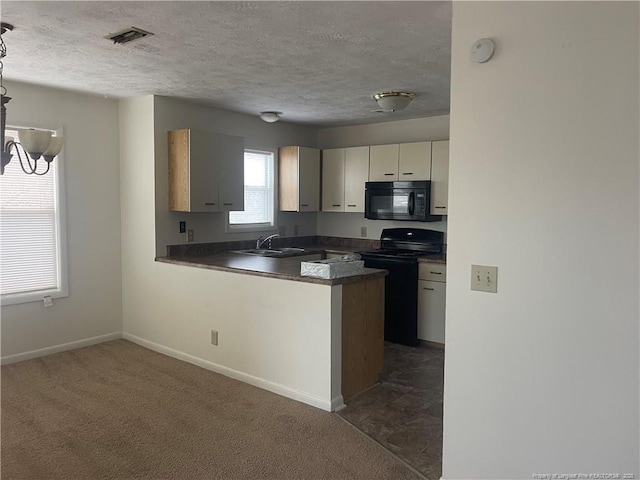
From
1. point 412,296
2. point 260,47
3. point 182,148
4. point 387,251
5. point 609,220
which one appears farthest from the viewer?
point 387,251

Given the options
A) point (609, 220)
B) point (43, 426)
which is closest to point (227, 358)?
point (43, 426)

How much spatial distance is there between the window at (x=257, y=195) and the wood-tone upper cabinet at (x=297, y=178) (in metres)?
0.13

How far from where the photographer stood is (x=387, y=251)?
534cm

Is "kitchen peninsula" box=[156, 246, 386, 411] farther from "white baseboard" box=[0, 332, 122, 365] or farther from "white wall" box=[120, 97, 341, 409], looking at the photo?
"white baseboard" box=[0, 332, 122, 365]

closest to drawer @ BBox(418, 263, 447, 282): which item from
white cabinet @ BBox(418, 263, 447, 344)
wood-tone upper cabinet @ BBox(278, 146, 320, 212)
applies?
white cabinet @ BBox(418, 263, 447, 344)

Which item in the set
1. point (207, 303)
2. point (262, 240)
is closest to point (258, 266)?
point (207, 303)

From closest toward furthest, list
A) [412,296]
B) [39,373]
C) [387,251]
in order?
[39,373], [412,296], [387,251]

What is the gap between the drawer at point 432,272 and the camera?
15.4 ft

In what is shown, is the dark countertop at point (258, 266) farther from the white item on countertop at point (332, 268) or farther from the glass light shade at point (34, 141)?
the glass light shade at point (34, 141)

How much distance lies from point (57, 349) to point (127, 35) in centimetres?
302

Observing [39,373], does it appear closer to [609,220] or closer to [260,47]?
[260,47]

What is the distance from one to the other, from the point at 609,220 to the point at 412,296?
3.07 m

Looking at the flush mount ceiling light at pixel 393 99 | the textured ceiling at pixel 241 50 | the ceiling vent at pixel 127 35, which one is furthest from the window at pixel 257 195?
the ceiling vent at pixel 127 35

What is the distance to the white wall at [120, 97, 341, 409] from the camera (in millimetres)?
3404
